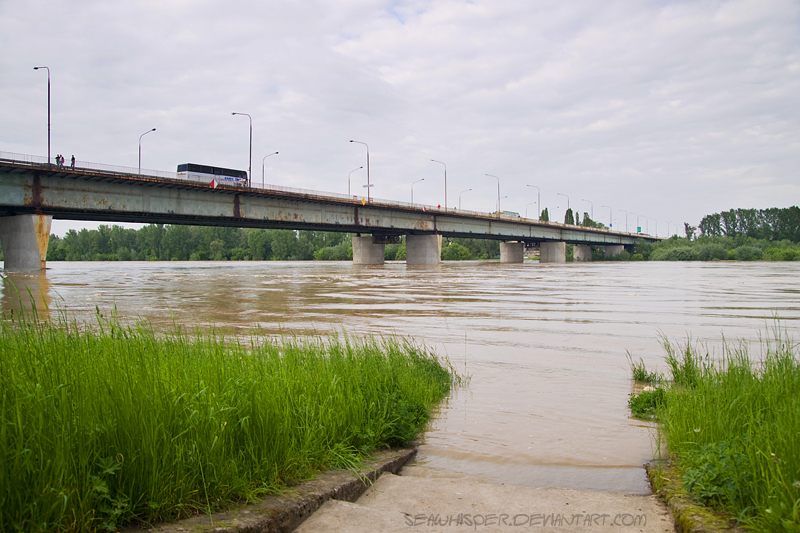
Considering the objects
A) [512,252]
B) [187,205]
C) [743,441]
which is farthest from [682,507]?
[512,252]

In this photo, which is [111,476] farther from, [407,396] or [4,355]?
[407,396]

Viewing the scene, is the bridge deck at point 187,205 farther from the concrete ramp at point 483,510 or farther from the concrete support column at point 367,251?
the concrete ramp at point 483,510

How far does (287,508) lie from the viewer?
136 inches

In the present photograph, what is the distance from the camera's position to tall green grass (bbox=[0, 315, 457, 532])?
9.36ft

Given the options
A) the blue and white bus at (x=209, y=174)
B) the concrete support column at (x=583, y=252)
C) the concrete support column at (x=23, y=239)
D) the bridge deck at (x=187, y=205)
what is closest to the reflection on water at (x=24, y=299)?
the concrete support column at (x=23, y=239)

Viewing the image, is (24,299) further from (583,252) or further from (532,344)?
(583,252)

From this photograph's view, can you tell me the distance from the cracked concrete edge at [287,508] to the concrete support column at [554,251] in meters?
106

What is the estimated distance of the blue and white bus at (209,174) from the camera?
1916 inches

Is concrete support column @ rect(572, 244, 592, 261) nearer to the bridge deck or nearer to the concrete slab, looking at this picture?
the bridge deck

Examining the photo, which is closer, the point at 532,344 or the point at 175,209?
the point at 532,344

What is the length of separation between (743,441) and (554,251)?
355ft

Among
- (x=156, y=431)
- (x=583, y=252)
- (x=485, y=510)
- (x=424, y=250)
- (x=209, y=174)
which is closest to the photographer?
(x=156, y=431)

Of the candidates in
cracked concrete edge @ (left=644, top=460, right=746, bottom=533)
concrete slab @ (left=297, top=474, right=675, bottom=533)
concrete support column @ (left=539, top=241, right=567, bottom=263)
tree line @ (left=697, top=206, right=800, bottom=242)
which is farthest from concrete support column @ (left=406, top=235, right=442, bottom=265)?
tree line @ (left=697, top=206, right=800, bottom=242)

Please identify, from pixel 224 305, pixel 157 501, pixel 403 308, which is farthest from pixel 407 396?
pixel 224 305
